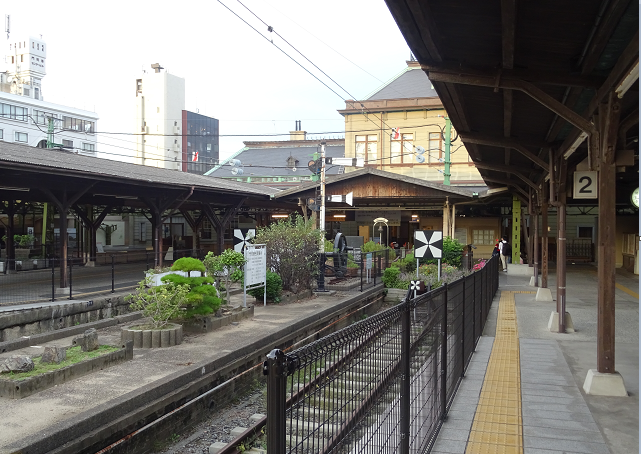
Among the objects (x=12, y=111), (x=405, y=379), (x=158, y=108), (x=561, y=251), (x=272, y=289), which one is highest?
(x=158, y=108)

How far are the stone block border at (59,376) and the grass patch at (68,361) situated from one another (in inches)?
3.4

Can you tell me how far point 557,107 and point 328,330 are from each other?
8034 mm

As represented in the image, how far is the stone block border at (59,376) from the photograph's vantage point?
22.2 feet

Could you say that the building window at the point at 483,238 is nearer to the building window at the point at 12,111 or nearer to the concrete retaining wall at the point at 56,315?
the concrete retaining wall at the point at 56,315

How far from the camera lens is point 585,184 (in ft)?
32.4

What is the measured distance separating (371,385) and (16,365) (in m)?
5.77

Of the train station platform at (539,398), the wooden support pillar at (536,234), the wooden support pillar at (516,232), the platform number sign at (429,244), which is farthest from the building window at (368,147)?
the train station platform at (539,398)

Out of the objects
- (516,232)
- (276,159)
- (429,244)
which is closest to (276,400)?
(429,244)

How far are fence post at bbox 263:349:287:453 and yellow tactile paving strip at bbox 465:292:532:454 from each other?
3.16 metres

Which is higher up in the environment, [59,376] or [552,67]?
[552,67]

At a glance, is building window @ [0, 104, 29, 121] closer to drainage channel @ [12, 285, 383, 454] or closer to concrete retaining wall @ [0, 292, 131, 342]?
concrete retaining wall @ [0, 292, 131, 342]

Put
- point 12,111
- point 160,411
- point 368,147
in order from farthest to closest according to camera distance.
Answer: point 12,111 → point 368,147 → point 160,411

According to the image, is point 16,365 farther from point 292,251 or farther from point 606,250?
point 292,251

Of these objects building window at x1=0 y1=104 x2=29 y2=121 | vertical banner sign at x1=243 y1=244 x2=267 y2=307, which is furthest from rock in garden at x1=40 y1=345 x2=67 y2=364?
building window at x1=0 y1=104 x2=29 y2=121
